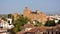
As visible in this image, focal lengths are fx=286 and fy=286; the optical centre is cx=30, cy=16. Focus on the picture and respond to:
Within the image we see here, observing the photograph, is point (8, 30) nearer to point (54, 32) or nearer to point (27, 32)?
point (27, 32)

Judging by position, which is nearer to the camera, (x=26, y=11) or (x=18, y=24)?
(x=18, y=24)

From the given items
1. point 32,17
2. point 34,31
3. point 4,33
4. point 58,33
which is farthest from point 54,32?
point 32,17

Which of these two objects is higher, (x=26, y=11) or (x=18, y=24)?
(x=18, y=24)

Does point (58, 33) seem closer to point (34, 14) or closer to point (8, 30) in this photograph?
point (8, 30)

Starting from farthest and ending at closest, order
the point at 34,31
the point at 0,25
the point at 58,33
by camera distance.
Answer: the point at 0,25
the point at 34,31
the point at 58,33

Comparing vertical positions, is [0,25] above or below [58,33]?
below

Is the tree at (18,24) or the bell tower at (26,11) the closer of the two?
the tree at (18,24)

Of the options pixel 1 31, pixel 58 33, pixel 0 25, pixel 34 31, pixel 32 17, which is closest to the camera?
pixel 58 33

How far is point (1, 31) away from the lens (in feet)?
124

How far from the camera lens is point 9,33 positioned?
129ft

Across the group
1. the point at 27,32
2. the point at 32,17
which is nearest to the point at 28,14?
the point at 32,17

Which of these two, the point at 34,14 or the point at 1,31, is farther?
the point at 34,14

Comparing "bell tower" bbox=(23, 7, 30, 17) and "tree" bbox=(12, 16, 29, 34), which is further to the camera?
"bell tower" bbox=(23, 7, 30, 17)

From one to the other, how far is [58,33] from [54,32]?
1.09 ft
